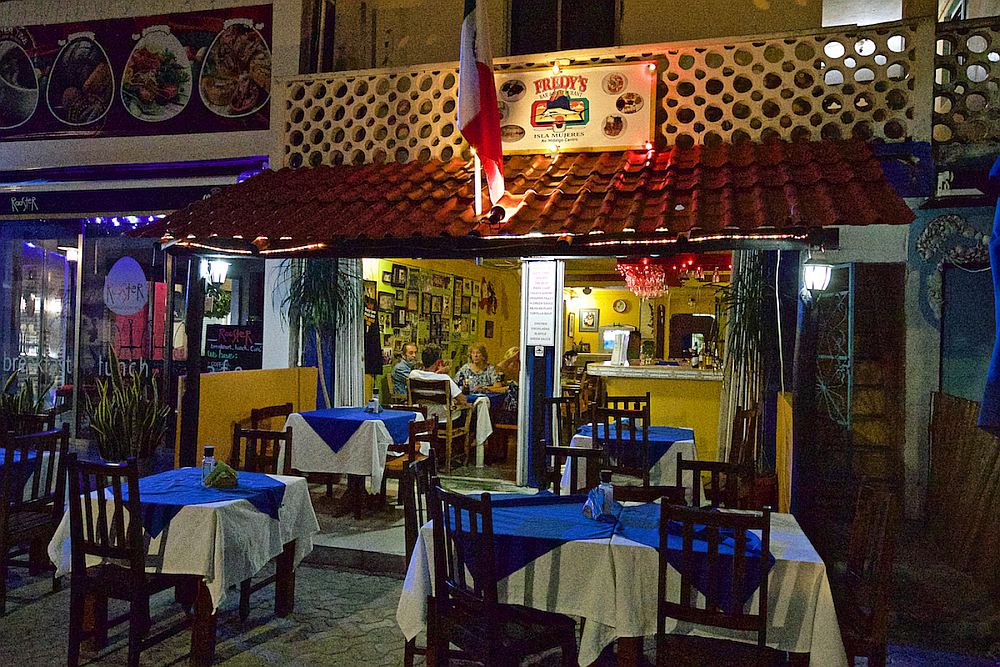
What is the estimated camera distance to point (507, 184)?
21.7ft

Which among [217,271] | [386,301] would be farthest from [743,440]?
[386,301]

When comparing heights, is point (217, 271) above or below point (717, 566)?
above

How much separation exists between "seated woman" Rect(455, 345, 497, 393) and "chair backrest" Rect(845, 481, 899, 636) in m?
7.49

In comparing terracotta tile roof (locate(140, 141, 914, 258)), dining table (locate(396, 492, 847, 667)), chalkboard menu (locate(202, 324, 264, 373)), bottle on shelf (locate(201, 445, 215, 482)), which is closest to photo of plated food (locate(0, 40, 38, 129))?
chalkboard menu (locate(202, 324, 264, 373))

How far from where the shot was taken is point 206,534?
4.20 metres

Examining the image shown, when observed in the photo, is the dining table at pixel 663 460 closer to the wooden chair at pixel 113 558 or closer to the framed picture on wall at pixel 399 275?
the wooden chair at pixel 113 558

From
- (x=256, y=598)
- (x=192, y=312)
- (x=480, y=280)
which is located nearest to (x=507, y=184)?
(x=192, y=312)

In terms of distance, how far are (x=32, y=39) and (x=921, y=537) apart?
38.9 feet

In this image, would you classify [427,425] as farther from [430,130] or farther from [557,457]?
[430,130]

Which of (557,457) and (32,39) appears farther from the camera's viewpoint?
(32,39)

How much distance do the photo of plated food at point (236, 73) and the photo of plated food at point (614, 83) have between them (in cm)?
398

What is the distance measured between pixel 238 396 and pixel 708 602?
5.73 m

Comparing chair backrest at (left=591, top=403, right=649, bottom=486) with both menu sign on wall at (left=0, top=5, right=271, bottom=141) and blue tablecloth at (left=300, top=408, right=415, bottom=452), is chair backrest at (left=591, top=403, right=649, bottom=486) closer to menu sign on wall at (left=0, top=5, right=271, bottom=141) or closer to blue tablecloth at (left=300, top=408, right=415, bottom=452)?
blue tablecloth at (left=300, top=408, right=415, bottom=452)

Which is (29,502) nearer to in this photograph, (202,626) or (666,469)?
(202,626)
